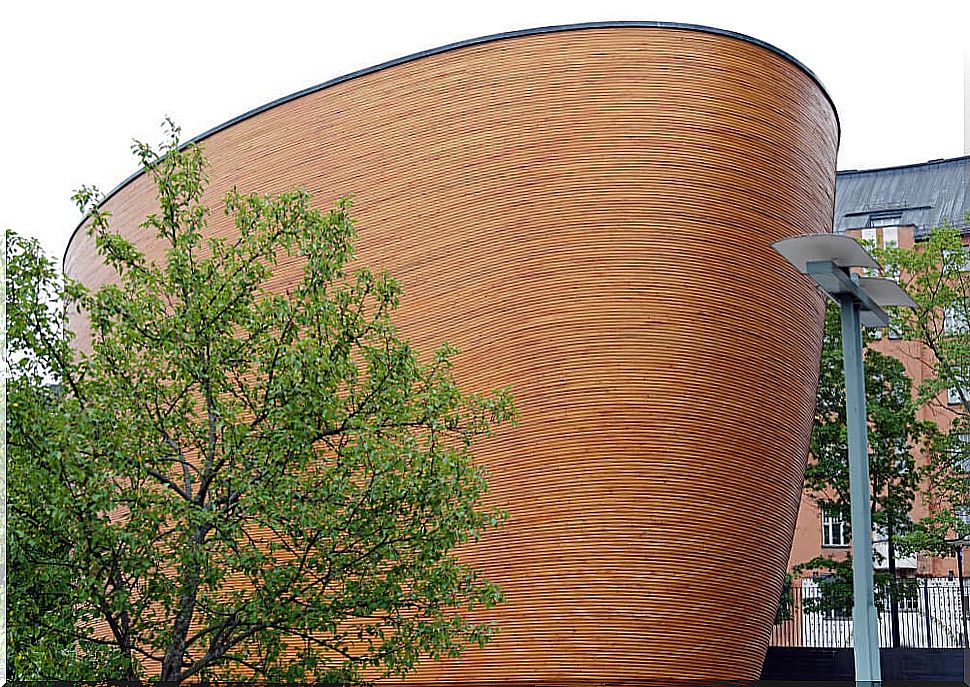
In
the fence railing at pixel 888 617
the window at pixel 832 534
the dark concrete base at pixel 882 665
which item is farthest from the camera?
the window at pixel 832 534

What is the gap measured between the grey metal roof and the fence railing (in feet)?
42.8

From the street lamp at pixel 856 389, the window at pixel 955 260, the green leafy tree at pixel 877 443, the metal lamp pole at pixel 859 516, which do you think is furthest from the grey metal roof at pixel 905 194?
the metal lamp pole at pixel 859 516

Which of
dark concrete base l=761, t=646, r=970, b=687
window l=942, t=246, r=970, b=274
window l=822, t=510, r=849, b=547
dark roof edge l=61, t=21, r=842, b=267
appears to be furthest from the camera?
window l=822, t=510, r=849, b=547

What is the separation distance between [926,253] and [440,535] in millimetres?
15322

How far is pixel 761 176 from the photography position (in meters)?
14.0

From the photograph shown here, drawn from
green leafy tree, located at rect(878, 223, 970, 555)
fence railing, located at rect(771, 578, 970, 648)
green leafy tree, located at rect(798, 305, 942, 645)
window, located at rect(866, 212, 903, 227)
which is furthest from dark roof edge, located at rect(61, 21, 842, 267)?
window, located at rect(866, 212, 903, 227)

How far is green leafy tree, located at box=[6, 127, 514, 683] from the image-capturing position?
28.6 ft

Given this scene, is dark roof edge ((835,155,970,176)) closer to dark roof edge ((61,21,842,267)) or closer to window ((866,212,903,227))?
window ((866,212,903,227))

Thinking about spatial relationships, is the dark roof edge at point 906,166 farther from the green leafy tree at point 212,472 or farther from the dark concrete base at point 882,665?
the green leafy tree at point 212,472

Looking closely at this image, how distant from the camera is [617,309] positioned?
13.2 metres

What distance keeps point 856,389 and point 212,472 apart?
5156 millimetres

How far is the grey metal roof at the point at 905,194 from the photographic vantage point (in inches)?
1261

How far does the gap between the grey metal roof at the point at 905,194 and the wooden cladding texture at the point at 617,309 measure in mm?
19002

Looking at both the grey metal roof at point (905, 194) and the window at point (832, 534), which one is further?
the grey metal roof at point (905, 194)
